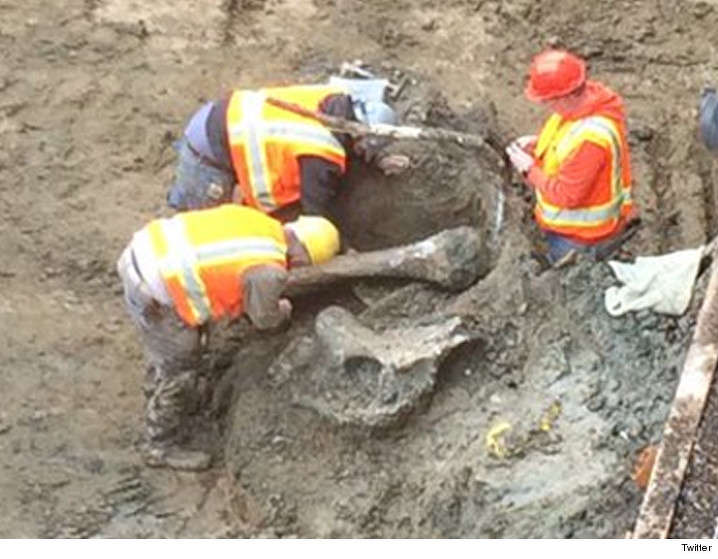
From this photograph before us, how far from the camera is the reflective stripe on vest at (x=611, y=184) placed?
24.2 ft

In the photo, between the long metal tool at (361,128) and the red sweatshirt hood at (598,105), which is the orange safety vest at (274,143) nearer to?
the long metal tool at (361,128)

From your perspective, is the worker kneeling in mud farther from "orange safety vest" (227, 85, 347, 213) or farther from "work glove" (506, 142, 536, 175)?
"work glove" (506, 142, 536, 175)

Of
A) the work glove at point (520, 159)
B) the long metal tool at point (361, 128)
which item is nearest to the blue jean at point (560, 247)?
the work glove at point (520, 159)

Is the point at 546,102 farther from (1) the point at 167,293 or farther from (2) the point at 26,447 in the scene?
(2) the point at 26,447

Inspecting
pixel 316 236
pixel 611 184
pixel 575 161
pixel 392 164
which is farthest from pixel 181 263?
pixel 611 184

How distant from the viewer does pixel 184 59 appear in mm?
10055

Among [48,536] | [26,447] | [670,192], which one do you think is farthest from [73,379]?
[670,192]

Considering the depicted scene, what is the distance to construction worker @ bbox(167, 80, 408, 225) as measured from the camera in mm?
7680

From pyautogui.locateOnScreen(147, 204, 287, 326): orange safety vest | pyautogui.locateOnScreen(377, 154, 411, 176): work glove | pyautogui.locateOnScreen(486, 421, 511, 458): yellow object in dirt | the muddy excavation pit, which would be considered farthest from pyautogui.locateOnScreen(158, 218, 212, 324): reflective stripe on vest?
pyautogui.locateOnScreen(486, 421, 511, 458): yellow object in dirt

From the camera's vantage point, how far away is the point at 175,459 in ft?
25.3

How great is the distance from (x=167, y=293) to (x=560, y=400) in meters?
1.74

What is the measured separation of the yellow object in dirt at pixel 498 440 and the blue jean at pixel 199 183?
1.95 meters

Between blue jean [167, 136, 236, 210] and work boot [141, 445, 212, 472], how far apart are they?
1216mm

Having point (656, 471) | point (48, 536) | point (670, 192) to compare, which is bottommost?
point (48, 536)
